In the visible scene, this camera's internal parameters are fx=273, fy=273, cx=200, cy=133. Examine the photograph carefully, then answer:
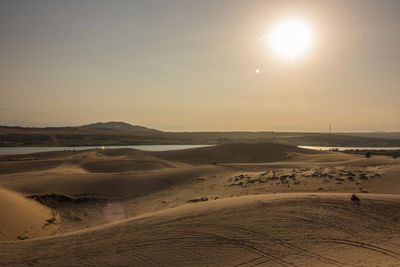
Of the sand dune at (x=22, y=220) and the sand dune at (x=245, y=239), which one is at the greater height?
the sand dune at (x=245, y=239)

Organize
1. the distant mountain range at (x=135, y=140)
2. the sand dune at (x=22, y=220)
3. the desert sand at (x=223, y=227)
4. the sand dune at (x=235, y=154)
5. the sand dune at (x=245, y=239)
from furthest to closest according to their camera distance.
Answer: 1. the distant mountain range at (x=135, y=140)
2. the sand dune at (x=235, y=154)
3. the sand dune at (x=22, y=220)
4. the desert sand at (x=223, y=227)
5. the sand dune at (x=245, y=239)

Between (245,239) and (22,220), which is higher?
(245,239)

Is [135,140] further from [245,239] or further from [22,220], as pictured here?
[245,239]

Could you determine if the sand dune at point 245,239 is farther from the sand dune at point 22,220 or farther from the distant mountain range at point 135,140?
the distant mountain range at point 135,140

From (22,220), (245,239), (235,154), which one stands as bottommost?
(22,220)

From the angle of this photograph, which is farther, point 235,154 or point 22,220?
point 235,154

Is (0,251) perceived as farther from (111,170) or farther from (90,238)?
(111,170)

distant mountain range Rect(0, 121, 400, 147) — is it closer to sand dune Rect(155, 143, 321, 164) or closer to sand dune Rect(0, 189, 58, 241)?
sand dune Rect(155, 143, 321, 164)

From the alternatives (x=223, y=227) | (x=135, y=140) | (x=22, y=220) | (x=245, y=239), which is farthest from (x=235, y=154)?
(x=135, y=140)

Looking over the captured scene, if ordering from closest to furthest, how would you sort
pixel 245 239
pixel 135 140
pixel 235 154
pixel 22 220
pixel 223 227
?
pixel 245 239
pixel 223 227
pixel 22 220
pixel 235 154
pixel 135 140

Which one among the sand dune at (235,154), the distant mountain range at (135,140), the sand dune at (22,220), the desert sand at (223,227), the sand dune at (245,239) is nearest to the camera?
the sand dune at (245,239)

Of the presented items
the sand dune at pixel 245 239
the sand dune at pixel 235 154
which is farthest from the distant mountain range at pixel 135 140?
the sand dune at pixel 245 239

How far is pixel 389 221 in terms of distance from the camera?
8164mm

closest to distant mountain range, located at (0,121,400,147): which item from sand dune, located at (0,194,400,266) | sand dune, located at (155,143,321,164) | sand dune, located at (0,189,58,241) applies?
sand dune, located at (155,143,321,164)
